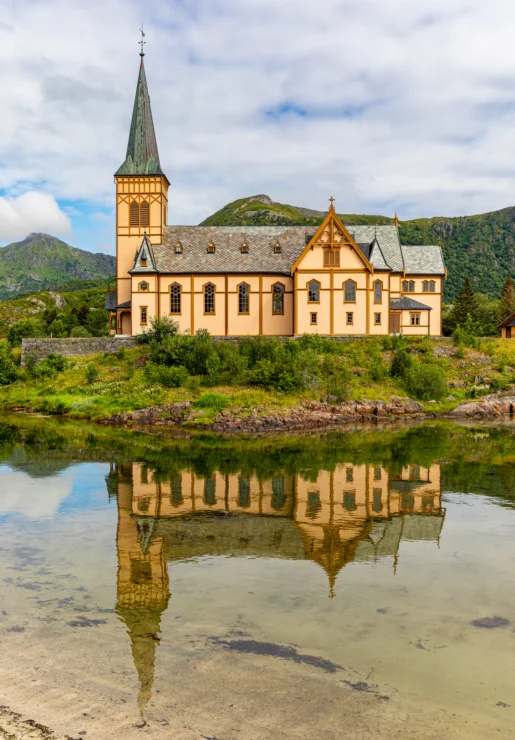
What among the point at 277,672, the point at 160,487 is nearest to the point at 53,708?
Answer: the point at 277,672

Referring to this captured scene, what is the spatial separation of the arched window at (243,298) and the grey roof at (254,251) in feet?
4.85

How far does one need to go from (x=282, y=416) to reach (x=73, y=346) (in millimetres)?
23080

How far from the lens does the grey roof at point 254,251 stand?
5762 centimetres

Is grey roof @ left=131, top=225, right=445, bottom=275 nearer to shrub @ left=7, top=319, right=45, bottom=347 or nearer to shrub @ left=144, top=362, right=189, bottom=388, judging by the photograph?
shrub @ left=144, top=362, right=189, bottom=388

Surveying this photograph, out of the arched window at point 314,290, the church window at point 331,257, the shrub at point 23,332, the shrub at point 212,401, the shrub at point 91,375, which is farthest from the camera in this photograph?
the shrub at point 23,332

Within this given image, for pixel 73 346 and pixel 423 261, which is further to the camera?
pixel 423 261

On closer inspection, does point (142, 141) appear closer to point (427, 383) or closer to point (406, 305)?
point (406, 305)

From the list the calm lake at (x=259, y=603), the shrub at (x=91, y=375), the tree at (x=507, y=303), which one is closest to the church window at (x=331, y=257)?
the shrub at (x=91, y=375)

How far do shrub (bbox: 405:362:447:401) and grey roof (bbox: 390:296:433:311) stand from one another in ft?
35.7

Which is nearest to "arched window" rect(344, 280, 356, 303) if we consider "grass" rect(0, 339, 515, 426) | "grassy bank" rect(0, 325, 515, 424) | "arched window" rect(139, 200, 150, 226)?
"grassy bank" rect(0, 325, 515, 424)

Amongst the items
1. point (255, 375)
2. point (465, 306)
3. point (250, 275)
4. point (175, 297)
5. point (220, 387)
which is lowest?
point (220, 387)

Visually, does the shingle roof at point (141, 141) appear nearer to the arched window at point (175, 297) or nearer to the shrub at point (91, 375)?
the arched window at point (175, 297)

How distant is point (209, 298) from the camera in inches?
2287

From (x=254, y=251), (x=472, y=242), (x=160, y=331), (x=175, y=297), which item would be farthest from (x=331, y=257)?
(x=472, y=242)
